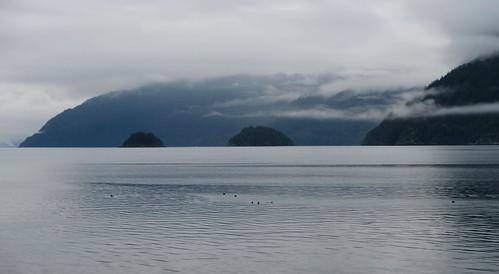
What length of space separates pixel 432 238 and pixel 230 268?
75.1ft

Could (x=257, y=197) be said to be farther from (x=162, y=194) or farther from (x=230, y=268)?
(x=230, y=268)

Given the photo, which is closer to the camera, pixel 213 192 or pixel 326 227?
pixel 326 227

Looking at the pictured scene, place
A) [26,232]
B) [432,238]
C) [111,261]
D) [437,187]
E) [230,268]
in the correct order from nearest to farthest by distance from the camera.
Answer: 1. [230,268]
2. [111,261]
3. [432,238]
4. [26,232]
5. [437,187]

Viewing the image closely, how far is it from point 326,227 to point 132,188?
250 ft

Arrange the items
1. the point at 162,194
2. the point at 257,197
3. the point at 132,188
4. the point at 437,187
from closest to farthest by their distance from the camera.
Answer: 1. the point at 257,197
2. the point at 162,194
3. the point at 437,187
4. the point at 132,188

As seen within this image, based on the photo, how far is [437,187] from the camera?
5074 inches

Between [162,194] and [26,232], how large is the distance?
50111 mm

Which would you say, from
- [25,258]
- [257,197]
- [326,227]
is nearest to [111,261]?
[25,258]

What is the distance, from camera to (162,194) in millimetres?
120875

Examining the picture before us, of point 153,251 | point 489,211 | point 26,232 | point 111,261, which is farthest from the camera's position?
point 489,211

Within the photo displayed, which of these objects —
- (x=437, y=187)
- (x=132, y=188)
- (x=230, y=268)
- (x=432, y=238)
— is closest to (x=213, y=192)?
(x=132, y=188)

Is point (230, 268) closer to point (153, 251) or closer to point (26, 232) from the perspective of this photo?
point (153, 251)

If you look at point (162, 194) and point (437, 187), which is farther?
point (437, 187)

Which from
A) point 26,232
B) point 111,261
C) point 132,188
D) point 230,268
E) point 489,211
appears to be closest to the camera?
point 230,268
